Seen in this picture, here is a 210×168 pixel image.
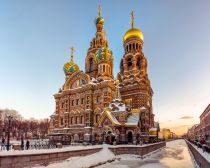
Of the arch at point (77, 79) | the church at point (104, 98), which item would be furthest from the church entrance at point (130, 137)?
the arch at point (77, 79)

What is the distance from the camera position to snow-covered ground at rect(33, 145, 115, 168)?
1485cm

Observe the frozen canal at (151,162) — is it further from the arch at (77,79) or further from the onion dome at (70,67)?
the onion dome at (70,67)

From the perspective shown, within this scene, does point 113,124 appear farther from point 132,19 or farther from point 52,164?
point 132,19

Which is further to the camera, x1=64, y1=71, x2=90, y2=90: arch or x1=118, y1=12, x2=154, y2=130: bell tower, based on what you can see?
x1=118, y1=12, x2=154, y2=130: bell tower

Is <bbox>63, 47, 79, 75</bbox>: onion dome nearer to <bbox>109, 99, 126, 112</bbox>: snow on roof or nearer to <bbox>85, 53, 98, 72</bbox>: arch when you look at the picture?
<bbox>85, 53, 98, 72</bbox>: arch

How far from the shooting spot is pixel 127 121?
35.4 meters

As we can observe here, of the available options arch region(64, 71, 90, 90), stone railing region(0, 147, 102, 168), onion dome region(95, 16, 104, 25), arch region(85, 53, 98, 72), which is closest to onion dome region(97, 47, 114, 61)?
arch region(85, 53, 98, 72)

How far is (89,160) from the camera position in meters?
17.8

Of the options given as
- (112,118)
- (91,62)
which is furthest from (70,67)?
(112,118)

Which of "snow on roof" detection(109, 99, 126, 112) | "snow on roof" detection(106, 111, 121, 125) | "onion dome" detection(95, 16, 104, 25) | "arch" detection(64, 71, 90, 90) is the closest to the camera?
"snow on roof" detection(106, 111, 121, 125)

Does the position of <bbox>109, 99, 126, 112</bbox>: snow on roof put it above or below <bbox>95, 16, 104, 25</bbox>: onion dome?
below

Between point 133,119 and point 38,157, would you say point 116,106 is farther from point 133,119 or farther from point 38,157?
point 38,157

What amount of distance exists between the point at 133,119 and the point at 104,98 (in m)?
6.38

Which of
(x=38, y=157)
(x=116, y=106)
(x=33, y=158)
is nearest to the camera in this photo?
(x=33, y=158)
